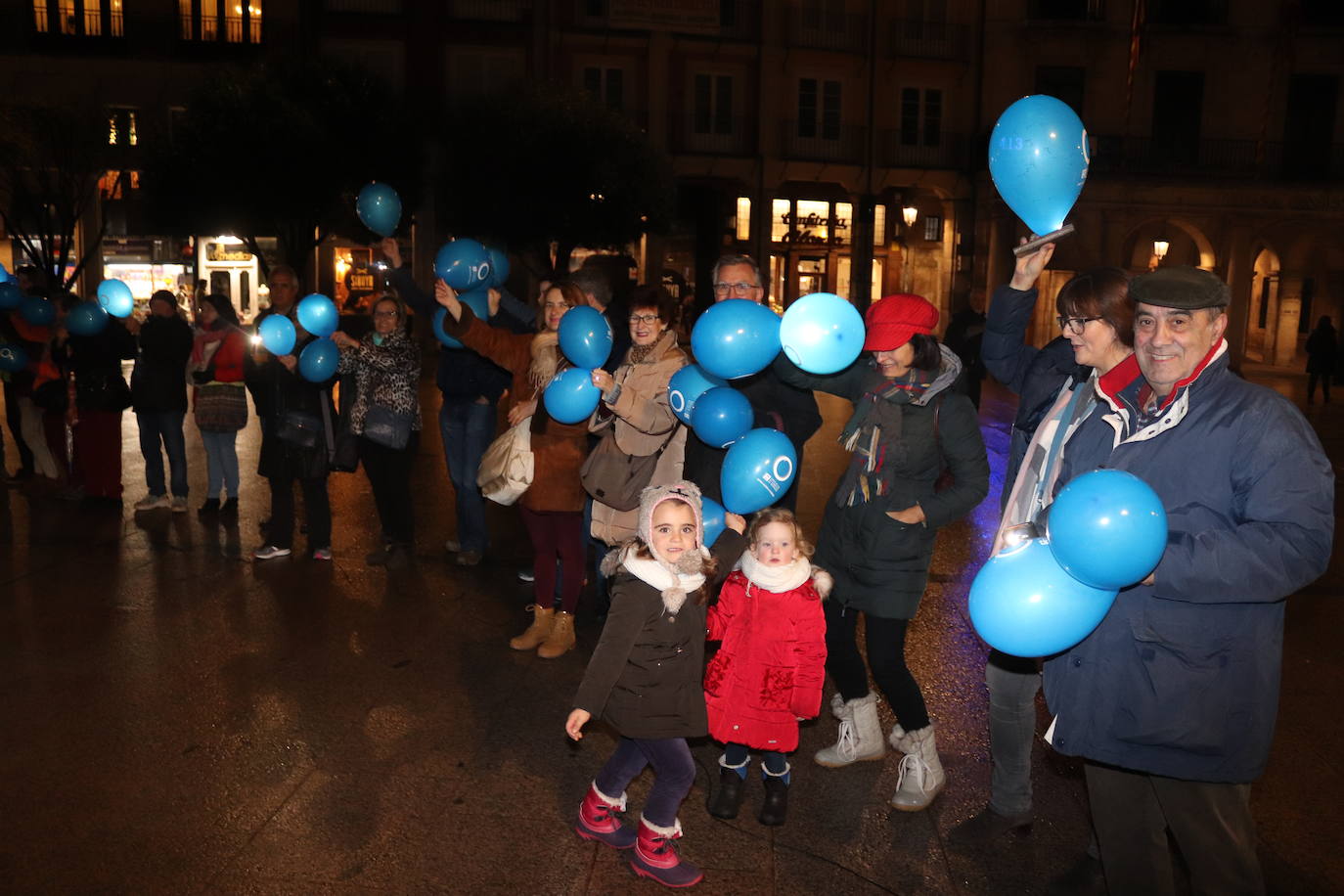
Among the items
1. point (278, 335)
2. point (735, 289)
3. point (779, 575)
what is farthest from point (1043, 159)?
point (278, 335)

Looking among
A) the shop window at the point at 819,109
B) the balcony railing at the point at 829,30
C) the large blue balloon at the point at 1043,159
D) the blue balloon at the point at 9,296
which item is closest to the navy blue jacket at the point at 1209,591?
the large blue balloon at the point at 1043,159

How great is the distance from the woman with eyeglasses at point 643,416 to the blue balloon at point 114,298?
5.57 m

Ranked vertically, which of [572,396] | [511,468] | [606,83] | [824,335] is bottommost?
[511,468]

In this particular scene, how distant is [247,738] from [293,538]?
3.23 metres

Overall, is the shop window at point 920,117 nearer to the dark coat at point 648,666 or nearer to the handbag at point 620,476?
the handbag at point 620,476

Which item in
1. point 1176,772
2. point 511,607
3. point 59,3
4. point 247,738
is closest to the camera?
point 1176,772

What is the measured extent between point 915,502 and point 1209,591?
1.46m

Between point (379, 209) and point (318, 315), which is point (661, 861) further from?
point (318, 315)

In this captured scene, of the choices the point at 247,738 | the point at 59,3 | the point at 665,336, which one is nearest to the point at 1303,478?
the point at 665,336

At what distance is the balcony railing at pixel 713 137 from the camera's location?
29594mm

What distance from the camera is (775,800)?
3.83 metres

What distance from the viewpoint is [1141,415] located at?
2.76 metres

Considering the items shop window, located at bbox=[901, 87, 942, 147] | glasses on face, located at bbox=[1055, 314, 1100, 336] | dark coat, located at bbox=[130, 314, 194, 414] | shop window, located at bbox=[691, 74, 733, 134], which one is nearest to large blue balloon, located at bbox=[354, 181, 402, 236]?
dark coat, located at bbox=[130, 314, 194, 414]

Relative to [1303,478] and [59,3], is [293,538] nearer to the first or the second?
[1303,478]
